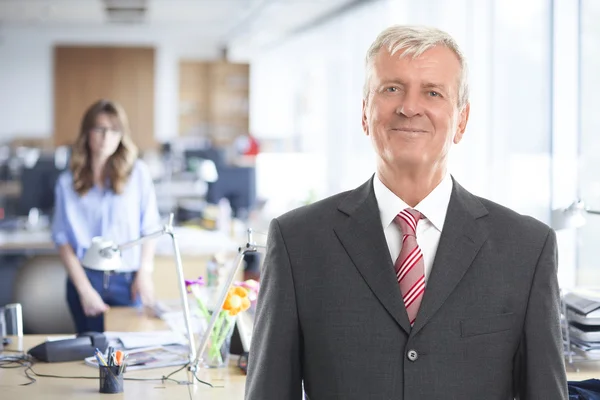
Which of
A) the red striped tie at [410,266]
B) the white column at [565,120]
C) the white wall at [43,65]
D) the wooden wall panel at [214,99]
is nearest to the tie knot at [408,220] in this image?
the red striped tie at [410,266]

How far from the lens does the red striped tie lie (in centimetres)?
163

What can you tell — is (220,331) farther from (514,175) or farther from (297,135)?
(297,135)

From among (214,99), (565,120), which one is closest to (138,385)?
(565,120)

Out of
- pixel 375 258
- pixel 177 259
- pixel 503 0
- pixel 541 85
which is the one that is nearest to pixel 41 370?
pixel 177 259

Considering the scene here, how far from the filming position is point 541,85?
451 centimetres

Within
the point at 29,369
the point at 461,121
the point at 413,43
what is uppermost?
the point at 413,43

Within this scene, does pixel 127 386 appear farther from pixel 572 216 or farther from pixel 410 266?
pixel 572 216

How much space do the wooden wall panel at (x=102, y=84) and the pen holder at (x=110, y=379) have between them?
12.3 meters

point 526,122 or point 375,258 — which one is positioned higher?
point 526,122

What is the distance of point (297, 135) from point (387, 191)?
12.3 meters

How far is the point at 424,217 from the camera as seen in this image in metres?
1.70

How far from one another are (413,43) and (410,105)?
0.13 meters

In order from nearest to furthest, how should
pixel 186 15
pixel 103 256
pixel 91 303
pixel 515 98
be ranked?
pixel 103 256, pixel 91 303, pixel 515 98, pixel 186 15

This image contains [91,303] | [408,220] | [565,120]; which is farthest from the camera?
[565,120]
